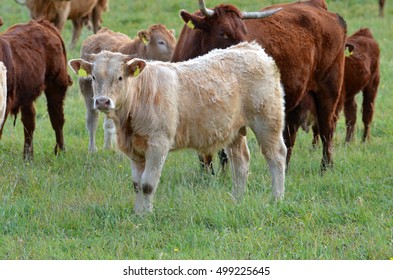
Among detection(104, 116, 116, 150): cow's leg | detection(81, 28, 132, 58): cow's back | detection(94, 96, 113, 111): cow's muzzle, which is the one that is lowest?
detection(104, 116, 116, 150): cow's leg

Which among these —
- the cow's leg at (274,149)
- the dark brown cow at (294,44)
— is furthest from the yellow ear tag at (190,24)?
the cow's leg at (274,149)

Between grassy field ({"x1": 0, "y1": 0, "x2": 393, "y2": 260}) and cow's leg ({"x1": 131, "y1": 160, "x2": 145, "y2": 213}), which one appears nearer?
grassy field ({"x1": 0, "y1": 0, "x2": 393, "y2": 260})

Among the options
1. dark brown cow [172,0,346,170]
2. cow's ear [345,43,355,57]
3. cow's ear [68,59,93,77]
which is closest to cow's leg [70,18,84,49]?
cow's ear [345,43,355,57]

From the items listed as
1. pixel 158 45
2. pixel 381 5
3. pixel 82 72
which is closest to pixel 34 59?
pixel 158 45

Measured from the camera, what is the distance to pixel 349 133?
11.7 m

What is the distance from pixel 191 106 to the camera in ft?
26.0

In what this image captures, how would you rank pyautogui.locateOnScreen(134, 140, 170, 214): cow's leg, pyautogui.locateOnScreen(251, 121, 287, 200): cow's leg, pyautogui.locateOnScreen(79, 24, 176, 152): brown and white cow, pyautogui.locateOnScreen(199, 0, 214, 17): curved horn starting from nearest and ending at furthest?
1. pyautogui.locateOnScreen(134, 140, 170, 214): cow's leg
2. pyautogui.locateOnScreen(251, 121, 287, 200): cow's leg
3. pyautogui.locateOnScreen(199, 0, 214, 17): curved horn
4. pyautogui.locateOnScreen(79, 24, 176, 152): brown and white cow

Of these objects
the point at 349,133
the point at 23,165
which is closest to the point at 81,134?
the point at 23,165

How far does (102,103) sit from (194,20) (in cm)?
252

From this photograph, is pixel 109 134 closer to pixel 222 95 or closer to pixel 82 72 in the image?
pixel 222 95

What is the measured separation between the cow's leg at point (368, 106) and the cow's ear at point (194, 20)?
3328 mm

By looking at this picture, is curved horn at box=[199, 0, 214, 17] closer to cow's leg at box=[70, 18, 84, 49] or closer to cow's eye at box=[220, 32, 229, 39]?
cow's eye at box=[220, 32, 229, 39]

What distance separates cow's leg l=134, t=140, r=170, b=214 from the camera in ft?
25.0

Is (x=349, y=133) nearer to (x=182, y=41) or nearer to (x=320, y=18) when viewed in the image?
(x=320, y=18)
